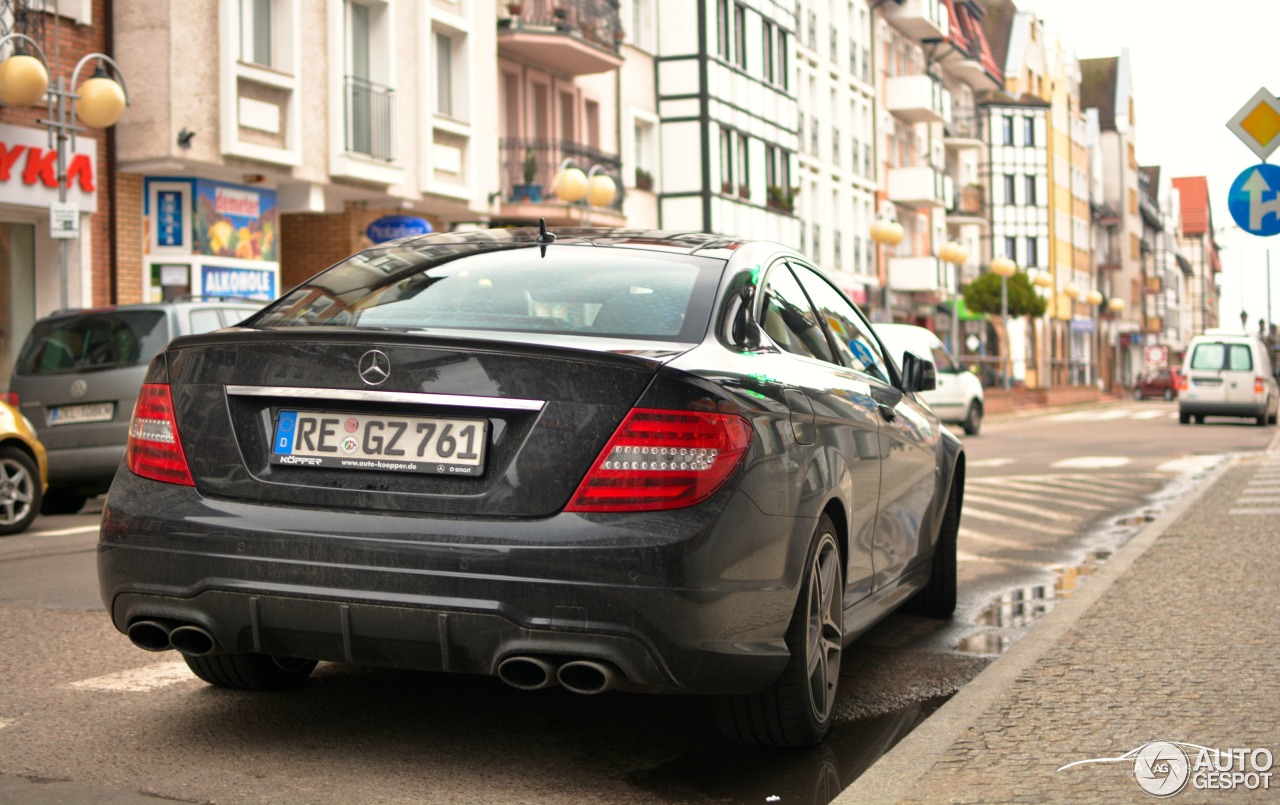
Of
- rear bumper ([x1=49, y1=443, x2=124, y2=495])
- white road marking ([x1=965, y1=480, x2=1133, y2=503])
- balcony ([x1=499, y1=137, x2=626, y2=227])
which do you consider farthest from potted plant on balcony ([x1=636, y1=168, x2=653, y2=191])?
rear bumper ([x1=49, y1=443, x2=124, y2=495])

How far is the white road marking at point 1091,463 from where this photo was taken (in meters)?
20.0

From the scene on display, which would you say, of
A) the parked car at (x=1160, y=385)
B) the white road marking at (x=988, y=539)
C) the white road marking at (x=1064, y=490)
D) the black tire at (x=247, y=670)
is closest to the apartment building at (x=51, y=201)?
the white road marking at (x=1064, y=490)

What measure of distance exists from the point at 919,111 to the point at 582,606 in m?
60.3

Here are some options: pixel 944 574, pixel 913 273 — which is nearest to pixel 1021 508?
pixel 944 574

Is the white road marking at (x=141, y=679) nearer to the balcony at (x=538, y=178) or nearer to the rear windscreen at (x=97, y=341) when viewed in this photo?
the rear windscreen at (x=97, y=341)

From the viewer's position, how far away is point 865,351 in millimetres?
6605

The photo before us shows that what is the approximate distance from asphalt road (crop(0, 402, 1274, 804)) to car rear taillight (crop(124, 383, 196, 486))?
78 centimetres

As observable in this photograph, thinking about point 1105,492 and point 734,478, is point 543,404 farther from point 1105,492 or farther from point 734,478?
point 1105,492

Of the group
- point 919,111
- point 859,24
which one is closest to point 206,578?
point 859,24

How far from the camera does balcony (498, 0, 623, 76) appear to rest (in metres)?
31.5

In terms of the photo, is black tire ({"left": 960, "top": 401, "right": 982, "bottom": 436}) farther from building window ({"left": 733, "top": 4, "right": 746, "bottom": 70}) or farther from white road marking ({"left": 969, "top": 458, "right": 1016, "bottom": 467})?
building window ({"left": 733, "top": 4, "right": 746, "bottom": 70})

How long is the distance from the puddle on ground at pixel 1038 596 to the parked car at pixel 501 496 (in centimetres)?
220

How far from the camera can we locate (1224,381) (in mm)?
37281

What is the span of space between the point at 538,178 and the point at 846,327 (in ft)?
87.6
